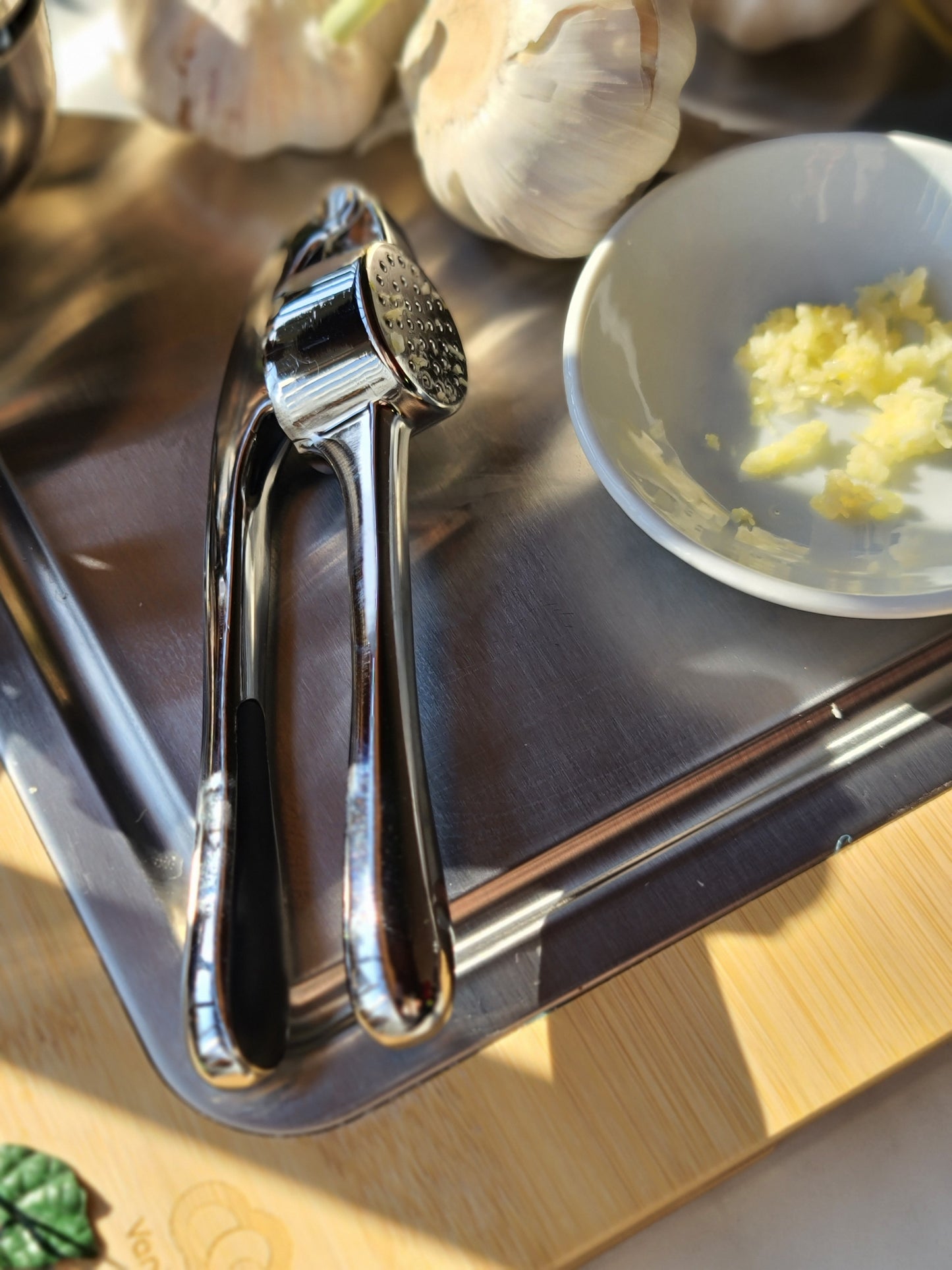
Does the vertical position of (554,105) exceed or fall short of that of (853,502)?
it exceeds it

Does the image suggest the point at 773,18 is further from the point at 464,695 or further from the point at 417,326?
the point at 464,695

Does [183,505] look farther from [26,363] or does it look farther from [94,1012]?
[94,1012]

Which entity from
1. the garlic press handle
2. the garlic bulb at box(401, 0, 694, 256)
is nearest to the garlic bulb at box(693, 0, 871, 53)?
the garlic bulb at box(401, 0, 694, 256)

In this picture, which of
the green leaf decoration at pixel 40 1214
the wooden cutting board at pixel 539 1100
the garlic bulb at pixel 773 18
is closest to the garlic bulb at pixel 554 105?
the garlic bulb at pixel 773 18

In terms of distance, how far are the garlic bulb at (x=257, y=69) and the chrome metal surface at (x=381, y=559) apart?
15 cm

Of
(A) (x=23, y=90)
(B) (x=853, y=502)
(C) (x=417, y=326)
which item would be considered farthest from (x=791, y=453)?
(A) (x=23, y=90)

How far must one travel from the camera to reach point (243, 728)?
44cm

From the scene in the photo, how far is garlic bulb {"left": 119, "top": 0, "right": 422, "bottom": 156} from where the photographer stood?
569mm

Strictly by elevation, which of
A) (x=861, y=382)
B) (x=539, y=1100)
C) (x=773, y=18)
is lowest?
(x=539, y=1100)

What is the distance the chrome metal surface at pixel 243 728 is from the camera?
0.37m

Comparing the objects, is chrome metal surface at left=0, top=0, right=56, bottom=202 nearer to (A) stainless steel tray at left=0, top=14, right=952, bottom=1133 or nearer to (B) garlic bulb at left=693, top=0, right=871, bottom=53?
(A) stainless steel tray at left=0, top=14, right=952, bottom=1133

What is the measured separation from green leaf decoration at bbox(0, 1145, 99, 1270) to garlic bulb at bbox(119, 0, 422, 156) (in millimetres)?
536

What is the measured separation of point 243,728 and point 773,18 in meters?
0.52

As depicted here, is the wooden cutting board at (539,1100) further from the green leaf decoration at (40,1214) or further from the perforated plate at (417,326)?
the perforated plate at (417,326)
